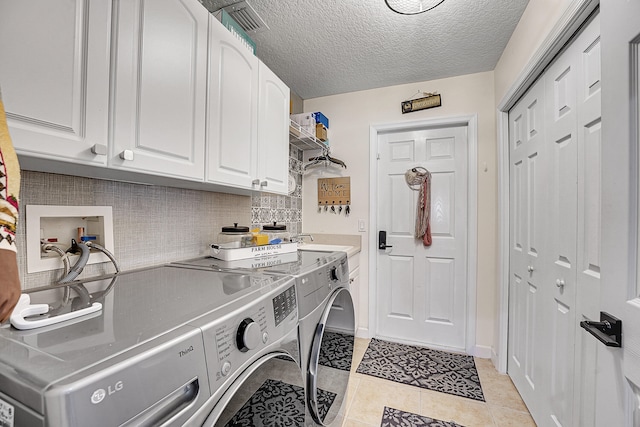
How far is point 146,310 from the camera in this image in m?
0.67

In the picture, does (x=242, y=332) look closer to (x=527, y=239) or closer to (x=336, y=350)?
(x=336, y=350)

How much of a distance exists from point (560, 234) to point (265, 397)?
4.58ft

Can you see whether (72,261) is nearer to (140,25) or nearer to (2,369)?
(2,369)

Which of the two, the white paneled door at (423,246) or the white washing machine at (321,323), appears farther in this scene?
the white paneled door at (423,246)

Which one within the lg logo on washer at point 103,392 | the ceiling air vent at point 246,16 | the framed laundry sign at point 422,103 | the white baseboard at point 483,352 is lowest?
the white baseboard at point 483,352

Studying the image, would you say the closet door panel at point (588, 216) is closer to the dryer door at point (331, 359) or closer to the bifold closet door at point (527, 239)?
the bifold closet door at point (527, 239)

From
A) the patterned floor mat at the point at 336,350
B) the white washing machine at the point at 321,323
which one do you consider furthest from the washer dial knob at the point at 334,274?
the patterned floor mat at the point at 336,350

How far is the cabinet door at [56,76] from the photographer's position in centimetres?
61

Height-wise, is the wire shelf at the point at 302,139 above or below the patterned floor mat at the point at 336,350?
above

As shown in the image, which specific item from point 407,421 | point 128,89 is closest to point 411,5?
point 128,89

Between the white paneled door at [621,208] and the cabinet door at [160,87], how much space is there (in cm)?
130

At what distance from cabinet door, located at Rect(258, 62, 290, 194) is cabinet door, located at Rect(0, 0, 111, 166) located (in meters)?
0.79

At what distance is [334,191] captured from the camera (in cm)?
265

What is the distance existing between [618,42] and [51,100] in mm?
1413
